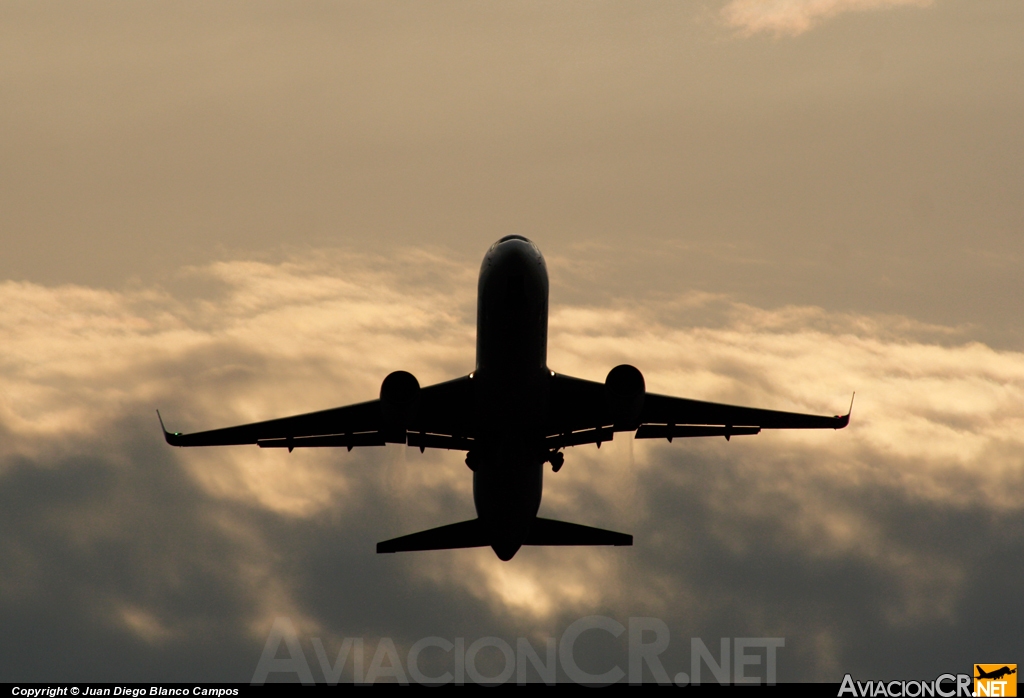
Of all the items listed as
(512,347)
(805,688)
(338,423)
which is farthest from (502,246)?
(805,688)

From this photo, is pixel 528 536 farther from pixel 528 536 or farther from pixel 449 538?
pixel 449 538

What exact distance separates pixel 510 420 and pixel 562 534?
1062 cm

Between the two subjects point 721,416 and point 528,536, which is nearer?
point 721,416

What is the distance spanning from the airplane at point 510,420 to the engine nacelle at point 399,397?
1.3 inches

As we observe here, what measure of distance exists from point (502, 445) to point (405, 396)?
187 inches

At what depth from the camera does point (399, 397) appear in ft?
131

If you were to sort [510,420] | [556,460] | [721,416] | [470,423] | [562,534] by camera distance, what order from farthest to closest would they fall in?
[562,534]
[721,416]
[556,460]
[470,423]
[510,420]

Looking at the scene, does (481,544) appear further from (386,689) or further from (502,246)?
(502,246)

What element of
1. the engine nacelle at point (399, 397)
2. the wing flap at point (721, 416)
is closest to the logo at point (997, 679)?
the wing flap at point (721, 416)

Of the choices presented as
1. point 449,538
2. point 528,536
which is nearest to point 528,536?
point 528,536

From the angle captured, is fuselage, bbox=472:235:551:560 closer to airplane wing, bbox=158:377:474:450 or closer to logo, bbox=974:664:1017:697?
airplane wing, bbox=158:377:474:450

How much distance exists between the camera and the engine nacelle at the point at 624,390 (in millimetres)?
39938

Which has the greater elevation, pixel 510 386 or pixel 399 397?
pixel 510 386

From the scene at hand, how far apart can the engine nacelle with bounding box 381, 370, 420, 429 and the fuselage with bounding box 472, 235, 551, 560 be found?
2612mm
